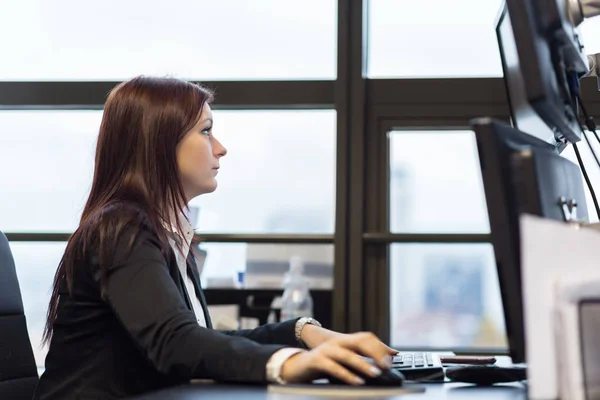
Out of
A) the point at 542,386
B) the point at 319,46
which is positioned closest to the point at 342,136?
the point at 319,46

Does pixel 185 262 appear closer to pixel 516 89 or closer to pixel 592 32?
pixel 516 89

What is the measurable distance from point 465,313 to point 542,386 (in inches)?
68.2

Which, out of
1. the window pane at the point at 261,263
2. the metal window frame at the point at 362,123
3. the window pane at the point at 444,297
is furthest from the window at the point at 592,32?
the window pane at the point at 261,263

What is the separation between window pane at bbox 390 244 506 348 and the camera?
2.34 metres

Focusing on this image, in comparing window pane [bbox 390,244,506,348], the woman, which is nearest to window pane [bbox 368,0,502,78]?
window pane [bbox 390,244,506,348]

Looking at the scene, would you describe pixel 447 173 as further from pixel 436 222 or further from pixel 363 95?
pixel 363 95

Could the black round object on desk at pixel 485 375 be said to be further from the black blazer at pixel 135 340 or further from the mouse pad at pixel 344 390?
the black blazer at pixel 135 340

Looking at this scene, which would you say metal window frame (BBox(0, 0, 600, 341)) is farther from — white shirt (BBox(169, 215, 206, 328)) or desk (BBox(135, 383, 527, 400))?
desk (BBox(135, 383, 527, 400))

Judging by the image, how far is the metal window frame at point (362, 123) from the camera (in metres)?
2.31

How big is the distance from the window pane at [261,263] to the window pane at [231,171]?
0.06 m

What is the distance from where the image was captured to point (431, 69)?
2445 mm

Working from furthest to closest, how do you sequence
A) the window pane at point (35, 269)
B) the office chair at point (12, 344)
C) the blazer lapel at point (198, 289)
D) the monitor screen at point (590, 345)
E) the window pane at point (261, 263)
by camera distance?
1. the window pane at point (35, 269)
2. the window pane at point (261, 263)
3. the blazer lapel at point (198, 289)
4. the office chair at point (12, 344)
5. the monitor screen at point (590, 345)

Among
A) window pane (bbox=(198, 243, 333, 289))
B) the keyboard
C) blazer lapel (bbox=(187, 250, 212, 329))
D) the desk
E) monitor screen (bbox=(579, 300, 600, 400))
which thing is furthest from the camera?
window pane (bbox=(198, 243, 333, 289))

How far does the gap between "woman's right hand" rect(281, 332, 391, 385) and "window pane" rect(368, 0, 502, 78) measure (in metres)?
1.60
